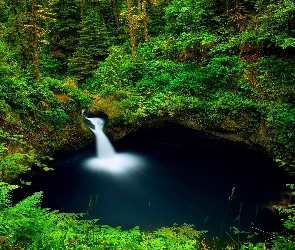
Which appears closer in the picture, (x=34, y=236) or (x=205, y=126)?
(x=34, y=236)

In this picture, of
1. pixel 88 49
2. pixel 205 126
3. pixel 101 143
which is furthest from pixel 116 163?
pixel 88 49

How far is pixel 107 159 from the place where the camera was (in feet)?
49.1

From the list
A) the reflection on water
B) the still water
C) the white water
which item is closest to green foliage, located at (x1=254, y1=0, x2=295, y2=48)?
the still water

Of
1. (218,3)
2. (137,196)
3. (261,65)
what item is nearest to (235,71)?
(261,65)

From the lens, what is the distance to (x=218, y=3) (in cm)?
1983

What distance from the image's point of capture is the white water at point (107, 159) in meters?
14.1

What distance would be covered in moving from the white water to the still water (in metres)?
0.06

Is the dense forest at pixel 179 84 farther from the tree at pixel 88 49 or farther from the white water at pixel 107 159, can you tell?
the white water at pixel 107 159

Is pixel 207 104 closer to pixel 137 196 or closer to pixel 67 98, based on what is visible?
pixel 137 196

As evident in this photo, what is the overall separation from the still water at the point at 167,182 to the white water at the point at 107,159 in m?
0.06

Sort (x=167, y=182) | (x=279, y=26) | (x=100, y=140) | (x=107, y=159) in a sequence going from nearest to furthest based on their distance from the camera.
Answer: (x=167, y=182) → (x=279, y=26) → (x=107, y=159) → (x=100, y=140)

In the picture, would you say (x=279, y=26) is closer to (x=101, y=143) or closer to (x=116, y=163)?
(x=116, y=163)

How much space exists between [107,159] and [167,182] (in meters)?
4.07

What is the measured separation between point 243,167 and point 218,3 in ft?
42.7
